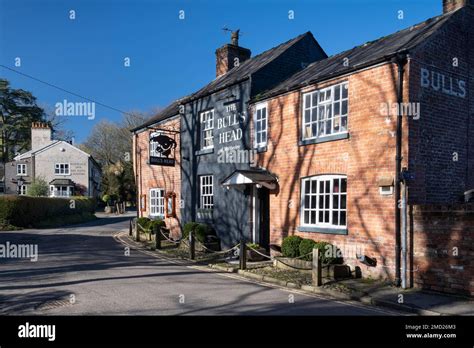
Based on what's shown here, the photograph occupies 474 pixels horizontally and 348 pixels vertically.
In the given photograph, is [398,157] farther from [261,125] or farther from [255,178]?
[261,125]

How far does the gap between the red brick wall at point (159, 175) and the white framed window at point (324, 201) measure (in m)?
8.75

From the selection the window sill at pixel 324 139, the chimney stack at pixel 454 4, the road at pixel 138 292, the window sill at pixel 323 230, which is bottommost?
the road at pixel 138 292

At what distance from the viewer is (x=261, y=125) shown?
14812 millimetres

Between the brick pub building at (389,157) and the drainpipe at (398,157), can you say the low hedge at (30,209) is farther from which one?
the drainpipe at (398,157)

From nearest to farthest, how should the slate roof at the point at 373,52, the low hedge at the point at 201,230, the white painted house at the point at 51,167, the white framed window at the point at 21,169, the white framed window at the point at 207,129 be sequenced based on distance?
the slate roof at the point at 373,52 < the low hedge at the point at 201,230 < the white framed window at the point at 207,129 < the white painted house at the point at 51,167 < the white framed window at the point at 21,169

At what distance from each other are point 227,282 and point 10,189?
49.8m

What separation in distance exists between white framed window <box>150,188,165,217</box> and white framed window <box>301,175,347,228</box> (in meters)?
11.0

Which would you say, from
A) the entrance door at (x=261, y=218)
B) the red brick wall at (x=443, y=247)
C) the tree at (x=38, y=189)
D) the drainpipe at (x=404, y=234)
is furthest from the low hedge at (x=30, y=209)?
the red brick wall at (x=443, y=247)

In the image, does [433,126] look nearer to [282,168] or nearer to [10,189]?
[282,168]

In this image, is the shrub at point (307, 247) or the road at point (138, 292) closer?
the road at point (138, 292)

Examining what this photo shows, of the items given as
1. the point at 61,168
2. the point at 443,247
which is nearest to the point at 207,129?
the point at 443,247

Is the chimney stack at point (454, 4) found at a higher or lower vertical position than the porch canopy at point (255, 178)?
higher

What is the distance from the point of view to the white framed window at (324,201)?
11448 millimetres
